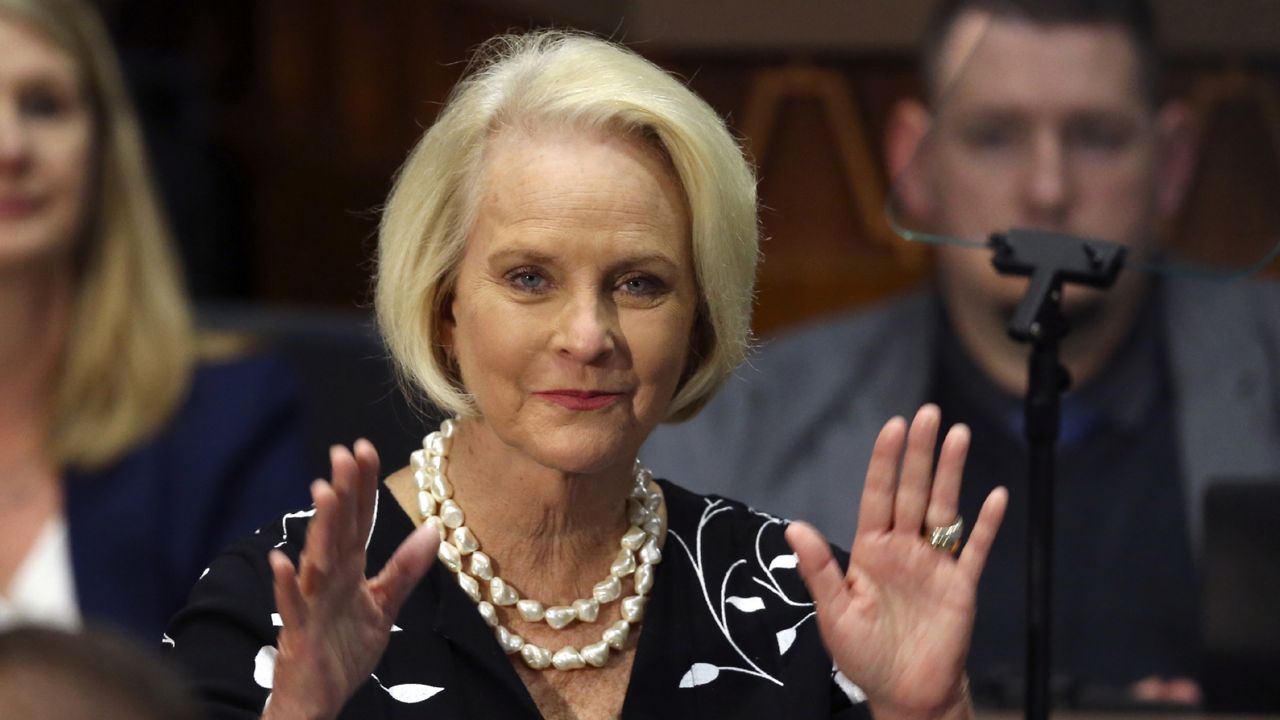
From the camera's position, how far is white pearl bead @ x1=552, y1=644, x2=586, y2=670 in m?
2.00

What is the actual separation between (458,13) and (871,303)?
1694 mm

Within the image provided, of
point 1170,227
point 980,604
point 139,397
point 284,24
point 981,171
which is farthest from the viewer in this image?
point 284,24

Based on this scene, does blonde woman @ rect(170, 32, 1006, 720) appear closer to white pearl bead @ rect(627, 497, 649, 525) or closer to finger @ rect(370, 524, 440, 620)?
white pearl bead @ rect(627, 497, 649, 525)

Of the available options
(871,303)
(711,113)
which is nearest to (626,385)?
(711,113)

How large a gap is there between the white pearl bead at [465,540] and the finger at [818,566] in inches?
15.1

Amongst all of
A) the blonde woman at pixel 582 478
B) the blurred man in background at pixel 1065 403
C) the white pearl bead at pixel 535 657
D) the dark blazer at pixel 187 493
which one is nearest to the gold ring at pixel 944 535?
the blonde woman at pixel 582 478

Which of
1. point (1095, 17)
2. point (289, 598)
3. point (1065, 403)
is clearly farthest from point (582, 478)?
point (1065, 403)

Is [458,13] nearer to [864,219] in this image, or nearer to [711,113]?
[864,219]

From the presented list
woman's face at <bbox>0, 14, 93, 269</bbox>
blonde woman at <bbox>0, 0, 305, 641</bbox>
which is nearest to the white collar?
blonde woman at <bbox>0, 0, 305, 641</bbox>

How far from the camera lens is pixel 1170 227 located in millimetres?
2471

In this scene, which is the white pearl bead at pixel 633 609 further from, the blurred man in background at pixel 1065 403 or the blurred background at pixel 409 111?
the blurred background at pixel 409 111

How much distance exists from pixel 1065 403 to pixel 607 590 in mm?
1790

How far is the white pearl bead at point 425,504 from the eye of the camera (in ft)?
6.73

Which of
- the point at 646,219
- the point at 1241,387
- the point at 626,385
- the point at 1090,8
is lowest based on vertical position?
the point at 1241,387
